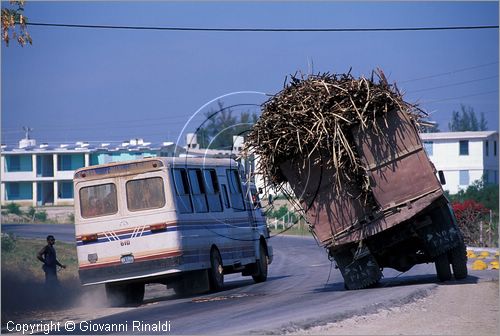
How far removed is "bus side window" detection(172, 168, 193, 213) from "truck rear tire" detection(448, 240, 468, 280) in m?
6.00

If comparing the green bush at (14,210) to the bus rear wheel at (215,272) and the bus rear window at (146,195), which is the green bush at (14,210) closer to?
the bus rear wheel at (215,272)

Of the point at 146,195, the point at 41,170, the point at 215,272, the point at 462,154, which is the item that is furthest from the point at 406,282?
the point at 41,170

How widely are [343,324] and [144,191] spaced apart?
8327 mm

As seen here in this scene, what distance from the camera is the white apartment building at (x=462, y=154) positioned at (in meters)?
76.5

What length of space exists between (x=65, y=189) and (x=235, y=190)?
6630 centimetres

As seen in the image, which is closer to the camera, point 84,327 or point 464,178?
point 84,327

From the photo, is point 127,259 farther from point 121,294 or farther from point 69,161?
point 69,161

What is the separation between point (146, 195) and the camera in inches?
809

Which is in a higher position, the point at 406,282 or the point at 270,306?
the point at 406,282

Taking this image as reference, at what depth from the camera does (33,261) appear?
36.1m

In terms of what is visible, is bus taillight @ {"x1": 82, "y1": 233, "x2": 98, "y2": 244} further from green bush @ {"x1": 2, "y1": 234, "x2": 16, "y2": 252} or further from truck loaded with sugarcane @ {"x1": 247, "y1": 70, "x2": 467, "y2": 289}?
green bush @ {"x1": 2, "y1": 234, "x2": 16, "y2": 252}

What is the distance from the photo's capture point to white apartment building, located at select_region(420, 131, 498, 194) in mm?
76500

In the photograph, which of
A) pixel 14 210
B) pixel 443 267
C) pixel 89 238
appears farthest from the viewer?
pixel 14 210

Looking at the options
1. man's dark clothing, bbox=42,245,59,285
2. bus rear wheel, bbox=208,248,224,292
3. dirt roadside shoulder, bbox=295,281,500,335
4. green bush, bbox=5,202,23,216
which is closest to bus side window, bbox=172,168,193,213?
bus rear wheel, bbox=208,248,224,292
